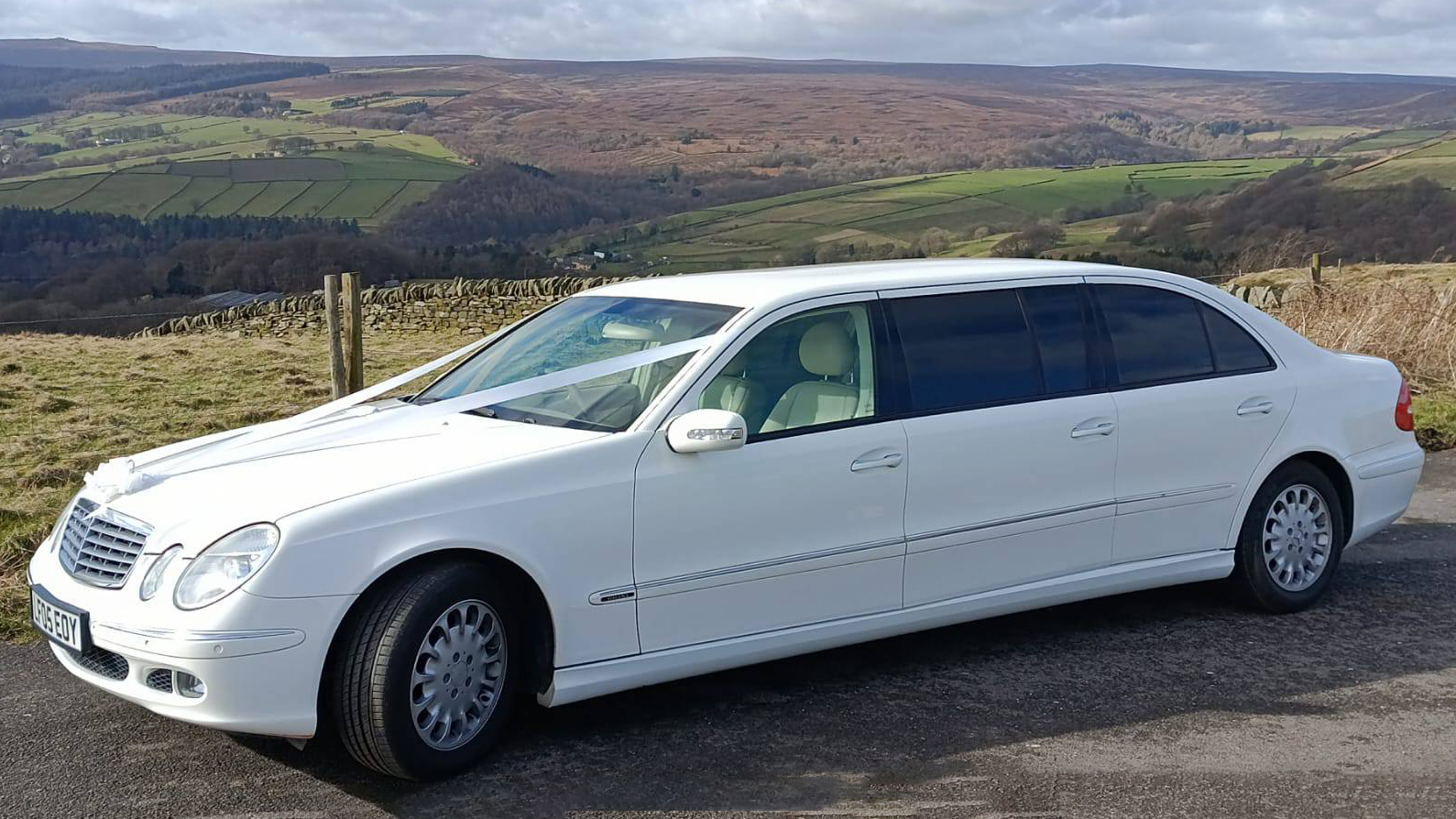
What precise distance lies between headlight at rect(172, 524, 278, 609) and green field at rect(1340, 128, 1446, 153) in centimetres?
8275

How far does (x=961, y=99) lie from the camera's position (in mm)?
130375

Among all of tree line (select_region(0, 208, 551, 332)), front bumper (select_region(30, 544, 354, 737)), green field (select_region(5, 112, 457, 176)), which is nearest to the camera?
front bumper (select_region(30, 544, 354, 737))

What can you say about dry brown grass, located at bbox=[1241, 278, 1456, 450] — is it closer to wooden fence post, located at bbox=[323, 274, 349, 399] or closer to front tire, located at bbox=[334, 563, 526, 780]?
wooden fence post, located at bbox=[323, 274, 349, 399]

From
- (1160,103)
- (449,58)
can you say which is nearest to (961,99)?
(1160,103)

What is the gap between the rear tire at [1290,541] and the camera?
→ 240 inches

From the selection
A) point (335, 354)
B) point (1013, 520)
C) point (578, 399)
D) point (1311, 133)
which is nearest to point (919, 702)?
point (1013, 520)

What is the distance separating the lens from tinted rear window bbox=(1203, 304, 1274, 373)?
612 cm

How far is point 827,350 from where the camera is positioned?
5.24 metres

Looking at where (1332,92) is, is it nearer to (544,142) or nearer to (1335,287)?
(544,142)

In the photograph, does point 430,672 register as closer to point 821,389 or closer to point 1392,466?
point 821,389

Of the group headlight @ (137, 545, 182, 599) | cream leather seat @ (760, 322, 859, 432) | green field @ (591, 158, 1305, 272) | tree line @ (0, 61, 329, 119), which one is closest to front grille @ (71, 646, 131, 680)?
headlight @ (137, 545, 182, 599)

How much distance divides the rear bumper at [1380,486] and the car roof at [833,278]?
1.29 meters

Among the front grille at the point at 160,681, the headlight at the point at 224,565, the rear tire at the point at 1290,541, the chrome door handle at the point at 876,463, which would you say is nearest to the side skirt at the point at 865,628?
the rear tire at the point at 1290,541

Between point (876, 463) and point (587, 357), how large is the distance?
3.88ft
